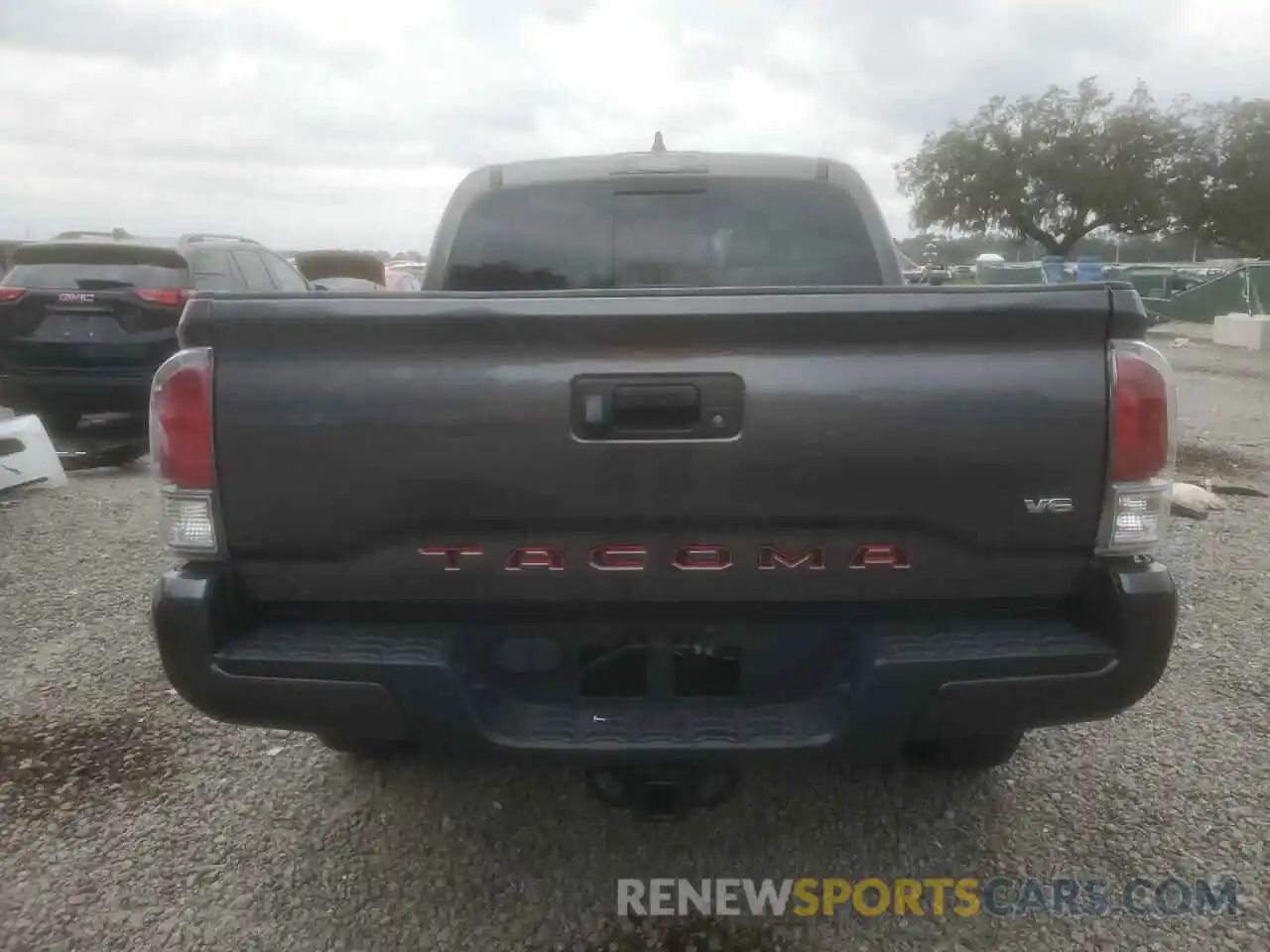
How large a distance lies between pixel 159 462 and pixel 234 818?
4.47ft

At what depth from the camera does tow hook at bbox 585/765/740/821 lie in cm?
242

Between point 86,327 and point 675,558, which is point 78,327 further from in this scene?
point 675,558

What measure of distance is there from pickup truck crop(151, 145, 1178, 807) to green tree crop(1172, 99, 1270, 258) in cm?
4440

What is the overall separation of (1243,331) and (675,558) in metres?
21.2

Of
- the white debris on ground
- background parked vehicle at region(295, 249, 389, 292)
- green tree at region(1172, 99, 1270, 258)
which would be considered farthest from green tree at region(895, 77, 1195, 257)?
the white debris on ground

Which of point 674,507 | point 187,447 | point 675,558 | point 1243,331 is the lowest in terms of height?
point 1243,331

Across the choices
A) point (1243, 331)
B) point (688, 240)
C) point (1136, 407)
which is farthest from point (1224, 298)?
point (1136, 407)

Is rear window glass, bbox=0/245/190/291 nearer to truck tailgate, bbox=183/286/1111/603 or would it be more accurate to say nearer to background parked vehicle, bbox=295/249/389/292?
truck tailgate, bbox=183/286/1111/603

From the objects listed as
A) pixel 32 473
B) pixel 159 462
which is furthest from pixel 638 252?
pixel 32 473

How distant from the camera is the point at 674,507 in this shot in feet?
7.31

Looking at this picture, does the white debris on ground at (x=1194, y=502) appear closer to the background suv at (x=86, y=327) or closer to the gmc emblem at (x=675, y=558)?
the gmc emblem at (x=675, y=558)

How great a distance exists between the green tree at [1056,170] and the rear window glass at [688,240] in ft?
137

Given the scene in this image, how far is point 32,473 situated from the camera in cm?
716

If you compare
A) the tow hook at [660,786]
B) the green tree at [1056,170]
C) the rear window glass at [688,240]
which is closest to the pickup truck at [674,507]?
the tow hook at [660,786]
